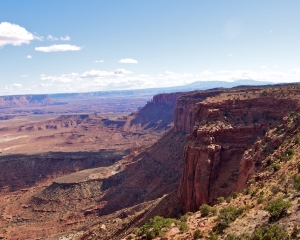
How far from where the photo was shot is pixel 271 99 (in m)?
46.8

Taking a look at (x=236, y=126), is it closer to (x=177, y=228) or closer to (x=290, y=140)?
(x=290, y=140)

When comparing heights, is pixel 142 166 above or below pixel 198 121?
below

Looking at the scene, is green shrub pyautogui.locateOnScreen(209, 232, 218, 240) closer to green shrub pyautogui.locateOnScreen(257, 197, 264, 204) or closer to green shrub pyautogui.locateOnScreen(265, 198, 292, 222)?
green shrub pyautogui.locateOnScreen(265, 198, 292, 222)

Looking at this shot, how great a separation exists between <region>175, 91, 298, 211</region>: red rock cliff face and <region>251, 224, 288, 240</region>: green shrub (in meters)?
17.9

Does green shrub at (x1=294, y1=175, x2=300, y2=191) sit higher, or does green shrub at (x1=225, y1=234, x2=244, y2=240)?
green shrub at (x1=294, y1=175, x2=300, y2=191)

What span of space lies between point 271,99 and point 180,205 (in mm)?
20417

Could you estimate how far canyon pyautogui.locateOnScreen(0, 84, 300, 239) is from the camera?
39.5m

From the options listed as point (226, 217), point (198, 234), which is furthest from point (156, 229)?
point (226, 217)

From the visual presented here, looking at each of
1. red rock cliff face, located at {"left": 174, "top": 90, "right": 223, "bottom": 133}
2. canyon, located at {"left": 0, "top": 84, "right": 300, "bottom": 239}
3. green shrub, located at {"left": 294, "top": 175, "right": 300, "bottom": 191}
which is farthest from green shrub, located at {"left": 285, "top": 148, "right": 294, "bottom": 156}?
red rock cliff face, located at {"left": 174, "top": 90, "right": 223, "bottom": 133}

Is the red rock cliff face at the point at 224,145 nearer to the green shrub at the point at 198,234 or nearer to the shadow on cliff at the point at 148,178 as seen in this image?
the green shrub at the point at 198,234

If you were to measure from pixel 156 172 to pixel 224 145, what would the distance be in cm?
3596

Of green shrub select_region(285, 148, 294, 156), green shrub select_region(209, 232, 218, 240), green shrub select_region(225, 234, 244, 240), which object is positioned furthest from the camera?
green shrub select_region(285, 148, 294, 156)

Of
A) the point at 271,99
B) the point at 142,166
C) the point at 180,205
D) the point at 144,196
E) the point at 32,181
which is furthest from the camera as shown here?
the point at 32,181

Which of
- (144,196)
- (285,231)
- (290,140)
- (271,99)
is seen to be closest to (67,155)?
(144,196)
